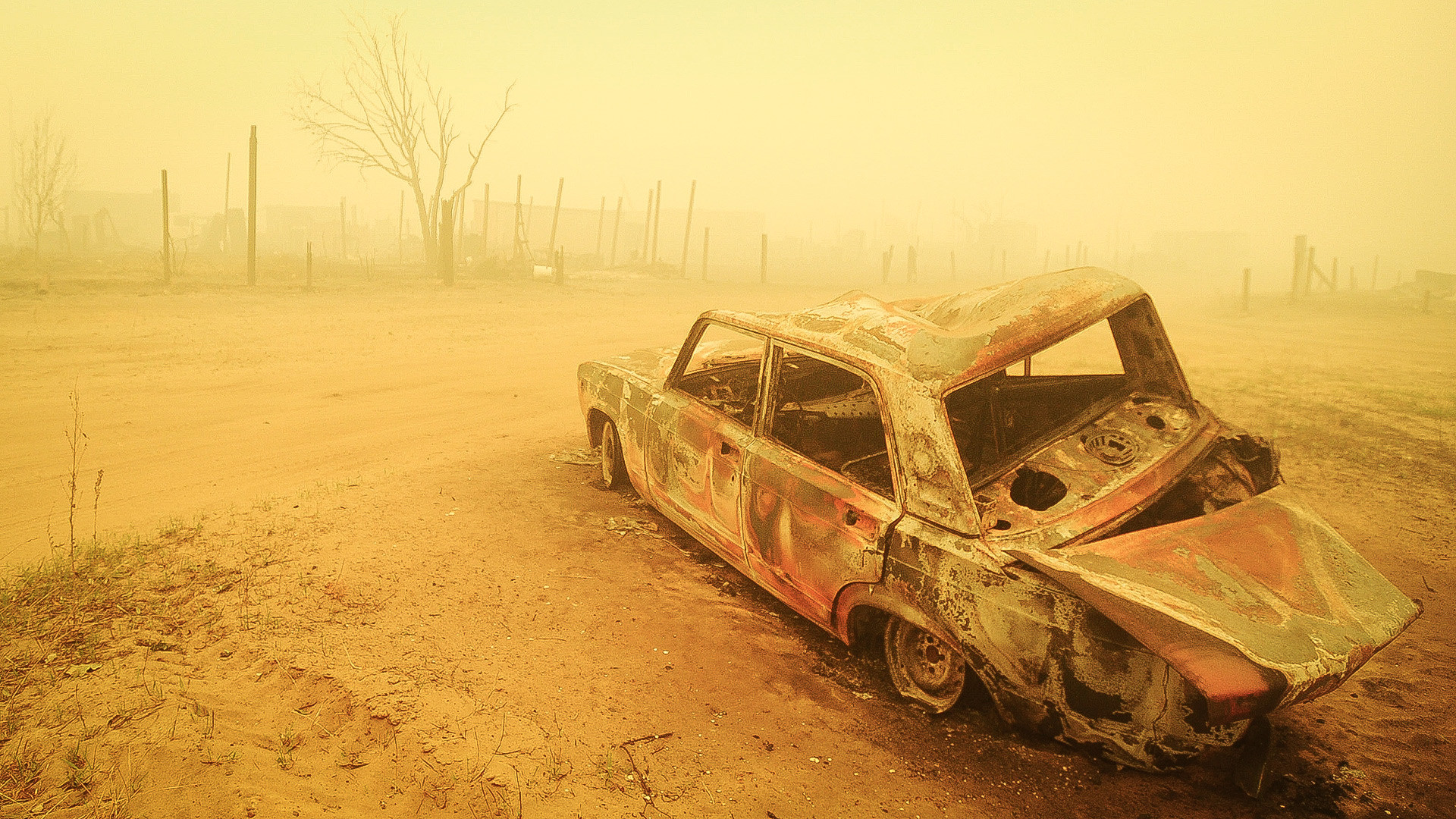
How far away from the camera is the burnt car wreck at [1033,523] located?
225 centimetres

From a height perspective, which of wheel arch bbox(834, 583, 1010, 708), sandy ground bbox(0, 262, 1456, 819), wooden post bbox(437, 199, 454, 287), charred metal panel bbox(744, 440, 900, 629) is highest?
wooden post bbox(437, 199, 454, 287)

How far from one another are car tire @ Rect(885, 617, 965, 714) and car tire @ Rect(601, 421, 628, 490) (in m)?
2.53

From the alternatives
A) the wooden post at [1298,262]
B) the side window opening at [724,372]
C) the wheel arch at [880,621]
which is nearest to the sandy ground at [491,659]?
the wheel arch at [880,621]

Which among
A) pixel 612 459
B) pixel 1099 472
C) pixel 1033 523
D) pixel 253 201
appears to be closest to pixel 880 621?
pixel 1033 523

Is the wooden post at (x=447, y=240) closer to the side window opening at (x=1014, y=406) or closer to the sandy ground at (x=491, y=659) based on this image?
the sandy ground at (x=491, y=659)

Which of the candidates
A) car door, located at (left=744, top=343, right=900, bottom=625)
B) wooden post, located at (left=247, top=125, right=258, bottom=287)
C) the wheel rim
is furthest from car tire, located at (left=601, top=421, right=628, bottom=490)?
wooden post, located at (left=247, top=125, right=258, bottom=287)

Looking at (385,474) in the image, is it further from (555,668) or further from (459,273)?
(459,273)

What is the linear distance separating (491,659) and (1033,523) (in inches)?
86.3

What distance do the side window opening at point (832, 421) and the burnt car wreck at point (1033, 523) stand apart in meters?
0.02

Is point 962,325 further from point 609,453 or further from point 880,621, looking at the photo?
point 609,453

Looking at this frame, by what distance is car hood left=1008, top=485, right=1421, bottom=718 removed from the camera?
2.07 meters

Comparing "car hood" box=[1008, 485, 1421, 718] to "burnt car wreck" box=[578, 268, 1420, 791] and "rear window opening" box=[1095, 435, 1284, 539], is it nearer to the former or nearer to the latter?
"burnt car wreck" box=[578, 268, 1420, 791]

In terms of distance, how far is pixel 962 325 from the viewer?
10.8 ft

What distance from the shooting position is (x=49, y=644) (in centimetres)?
306
